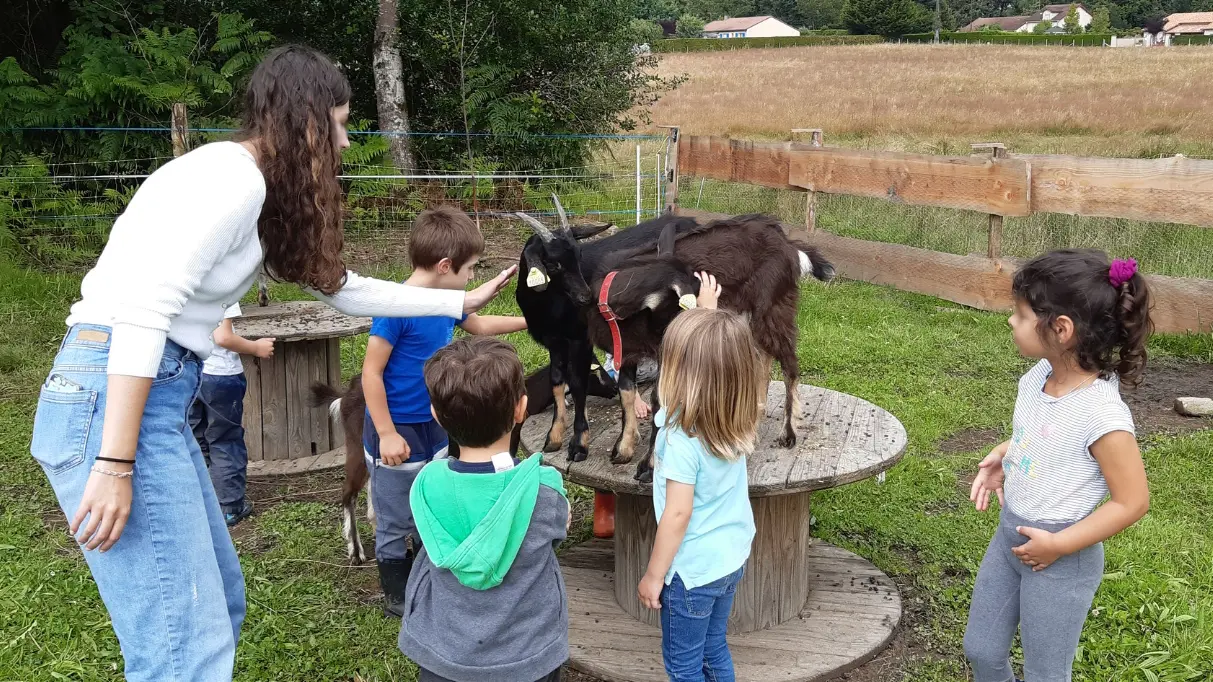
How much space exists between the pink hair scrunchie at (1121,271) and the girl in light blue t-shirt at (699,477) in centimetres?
103

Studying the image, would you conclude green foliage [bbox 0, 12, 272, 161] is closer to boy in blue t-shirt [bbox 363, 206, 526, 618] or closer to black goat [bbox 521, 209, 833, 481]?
boy in blue t-shirt [bbox 363, 206, 526, 618]

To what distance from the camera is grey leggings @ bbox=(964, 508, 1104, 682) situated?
9.00ft

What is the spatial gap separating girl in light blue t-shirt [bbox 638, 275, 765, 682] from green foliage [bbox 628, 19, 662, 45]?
11.4 meters

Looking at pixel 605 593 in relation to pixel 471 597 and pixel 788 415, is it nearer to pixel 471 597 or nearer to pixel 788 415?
pixel 788 415

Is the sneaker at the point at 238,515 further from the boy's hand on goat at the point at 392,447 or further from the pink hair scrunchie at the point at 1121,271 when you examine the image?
the pink hair scrunchie at the point at 1121,271

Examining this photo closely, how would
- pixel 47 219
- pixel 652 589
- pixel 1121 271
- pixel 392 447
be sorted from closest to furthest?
pixel 1121 271
pixel 652 589
pixel 392 447
pixel 47 219

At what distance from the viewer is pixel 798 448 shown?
3.97m

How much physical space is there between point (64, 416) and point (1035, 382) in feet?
8.89

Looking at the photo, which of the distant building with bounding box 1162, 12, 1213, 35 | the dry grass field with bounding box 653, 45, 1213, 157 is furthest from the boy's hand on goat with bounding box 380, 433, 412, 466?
the distant building with bounding box 1162, 12, 1213, 35

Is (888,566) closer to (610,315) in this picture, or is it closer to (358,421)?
(610,315)

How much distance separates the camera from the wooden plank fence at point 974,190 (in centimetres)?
739

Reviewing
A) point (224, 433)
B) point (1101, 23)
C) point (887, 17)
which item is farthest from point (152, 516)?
point (1101, 23)

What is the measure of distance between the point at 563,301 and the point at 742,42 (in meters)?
59.1

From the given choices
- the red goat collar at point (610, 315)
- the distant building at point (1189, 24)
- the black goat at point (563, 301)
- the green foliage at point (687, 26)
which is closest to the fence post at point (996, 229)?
the black goat at point (563, 301)
